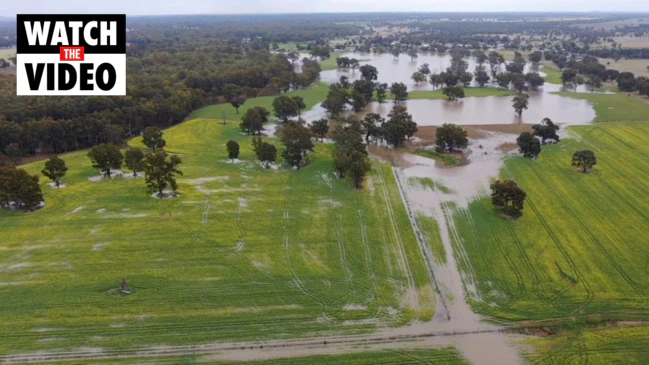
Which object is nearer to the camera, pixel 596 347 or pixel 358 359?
pixel 358 359

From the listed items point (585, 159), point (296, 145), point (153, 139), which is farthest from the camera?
point (153, 139)

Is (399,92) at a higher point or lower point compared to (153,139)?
higher

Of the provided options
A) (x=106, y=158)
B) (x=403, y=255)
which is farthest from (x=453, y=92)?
(x=106, y=158)

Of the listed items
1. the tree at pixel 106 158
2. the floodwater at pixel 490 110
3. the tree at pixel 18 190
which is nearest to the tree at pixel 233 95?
the floodwater at pixel 490 110

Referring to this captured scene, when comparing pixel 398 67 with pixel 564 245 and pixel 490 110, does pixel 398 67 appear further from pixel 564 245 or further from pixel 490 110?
pixel 564 245

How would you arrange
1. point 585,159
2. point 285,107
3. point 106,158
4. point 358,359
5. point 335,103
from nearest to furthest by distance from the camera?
point 358,359 → point 106,158 → point 585,159 → point 285,107 → point 335,103

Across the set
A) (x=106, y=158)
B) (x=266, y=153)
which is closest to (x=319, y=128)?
(x=266, y=153)

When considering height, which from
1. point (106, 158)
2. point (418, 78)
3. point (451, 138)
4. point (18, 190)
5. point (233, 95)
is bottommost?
point (18, 190)

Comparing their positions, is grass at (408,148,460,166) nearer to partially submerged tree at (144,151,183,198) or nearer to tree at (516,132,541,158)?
tree at (516,132,541,158)
